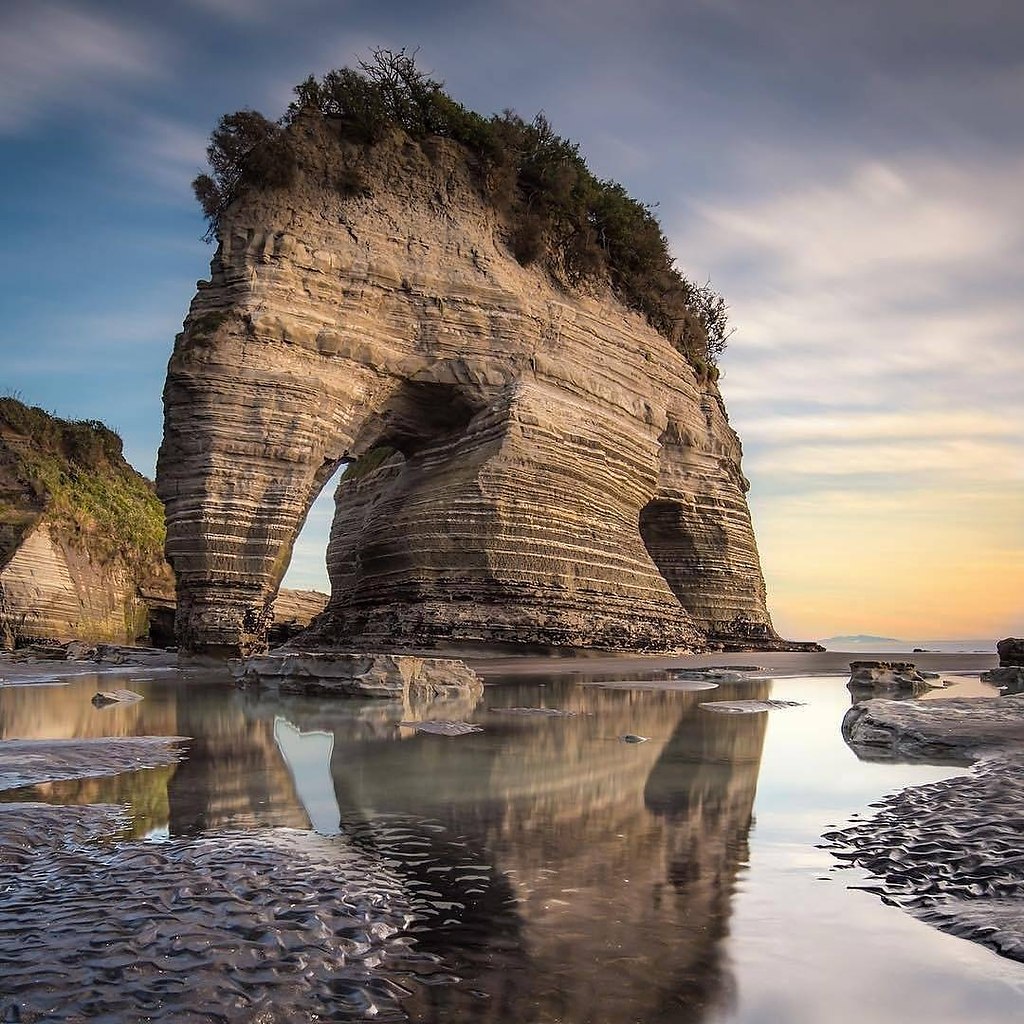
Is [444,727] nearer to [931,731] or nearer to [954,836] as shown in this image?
[931,731]

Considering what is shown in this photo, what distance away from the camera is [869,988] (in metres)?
1.90

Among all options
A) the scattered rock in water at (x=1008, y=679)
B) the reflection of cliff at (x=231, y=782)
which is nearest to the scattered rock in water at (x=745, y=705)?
the scattered rock in water at (x=1008, y=679)

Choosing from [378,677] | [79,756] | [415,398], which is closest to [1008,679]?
[378,677]

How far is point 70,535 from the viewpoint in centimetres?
3142

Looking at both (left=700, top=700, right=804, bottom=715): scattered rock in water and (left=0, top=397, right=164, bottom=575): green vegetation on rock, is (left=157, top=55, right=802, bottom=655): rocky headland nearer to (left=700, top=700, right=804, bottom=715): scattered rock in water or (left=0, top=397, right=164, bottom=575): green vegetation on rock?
(left=700, top=700, right=804, bottom=715): scattered rock in water

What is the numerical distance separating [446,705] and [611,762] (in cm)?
367

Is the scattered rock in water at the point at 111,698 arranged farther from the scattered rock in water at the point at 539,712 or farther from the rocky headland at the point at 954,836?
the rocky headland at the point at 954,836

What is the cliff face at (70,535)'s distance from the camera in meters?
28.6

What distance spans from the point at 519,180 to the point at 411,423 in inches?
328

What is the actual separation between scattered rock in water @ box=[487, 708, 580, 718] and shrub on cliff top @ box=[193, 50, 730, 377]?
1477 centimetres

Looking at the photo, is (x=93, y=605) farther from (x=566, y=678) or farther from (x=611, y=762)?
(x=611, y=762)

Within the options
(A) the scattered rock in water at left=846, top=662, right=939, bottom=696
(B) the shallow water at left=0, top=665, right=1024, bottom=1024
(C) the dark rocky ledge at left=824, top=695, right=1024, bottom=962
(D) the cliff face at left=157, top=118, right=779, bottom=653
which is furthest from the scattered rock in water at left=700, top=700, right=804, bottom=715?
(D) the cliff face at left=157, top=118, right=779, bottom=653

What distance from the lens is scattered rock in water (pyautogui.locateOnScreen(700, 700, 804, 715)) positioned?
25.7 feet

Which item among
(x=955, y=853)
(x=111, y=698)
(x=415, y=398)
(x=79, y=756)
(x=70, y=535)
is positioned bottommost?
(x=111, y=698)
